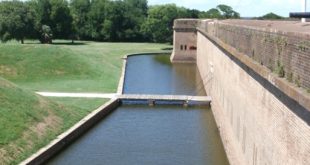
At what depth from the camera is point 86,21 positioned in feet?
274

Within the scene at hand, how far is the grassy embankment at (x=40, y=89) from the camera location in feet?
59.3

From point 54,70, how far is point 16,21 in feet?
101

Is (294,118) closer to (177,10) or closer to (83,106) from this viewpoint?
(83,106)

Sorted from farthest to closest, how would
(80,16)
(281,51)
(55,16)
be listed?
(80,16)
(55,16)
(281,51)

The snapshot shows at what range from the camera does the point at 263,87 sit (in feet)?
38.5

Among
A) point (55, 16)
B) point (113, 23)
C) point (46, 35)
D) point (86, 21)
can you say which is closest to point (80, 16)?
point (86, 21)

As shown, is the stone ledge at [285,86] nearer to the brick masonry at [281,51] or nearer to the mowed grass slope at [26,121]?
the brick masonry at [281,51]

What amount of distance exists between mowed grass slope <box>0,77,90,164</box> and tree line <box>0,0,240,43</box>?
4418 cm

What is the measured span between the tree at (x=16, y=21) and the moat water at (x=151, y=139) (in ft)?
135

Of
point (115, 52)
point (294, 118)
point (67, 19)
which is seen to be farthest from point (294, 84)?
point (67, 19)

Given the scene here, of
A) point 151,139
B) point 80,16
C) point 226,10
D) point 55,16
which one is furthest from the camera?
point 226,10

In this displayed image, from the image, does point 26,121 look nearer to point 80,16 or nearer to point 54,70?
point 54,70

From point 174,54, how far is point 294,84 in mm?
47099

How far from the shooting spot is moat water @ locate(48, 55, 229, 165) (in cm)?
1797
